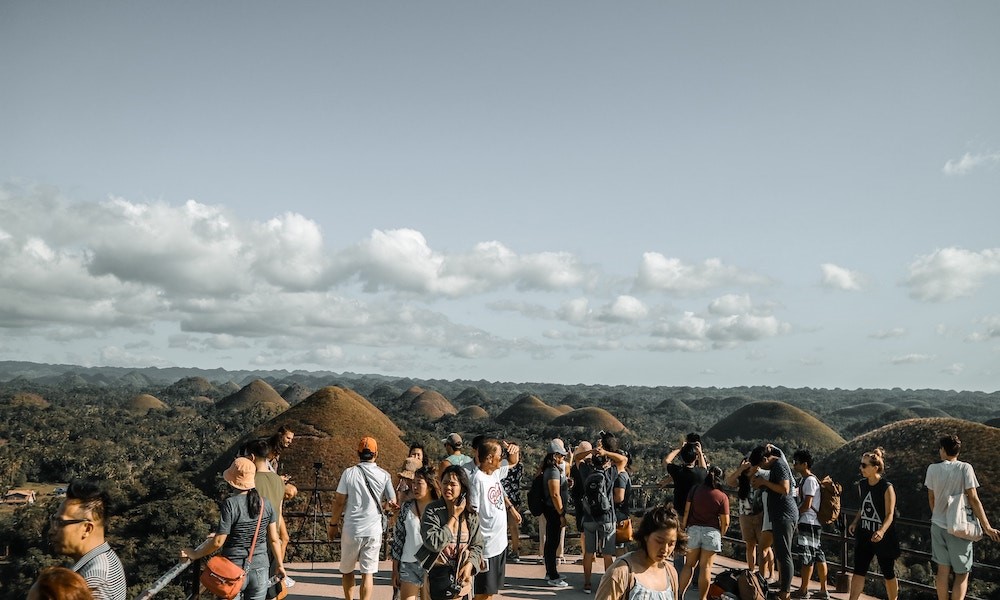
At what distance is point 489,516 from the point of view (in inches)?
195

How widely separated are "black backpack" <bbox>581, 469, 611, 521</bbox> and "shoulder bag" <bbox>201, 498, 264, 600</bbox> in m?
3.37

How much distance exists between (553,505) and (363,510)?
2.15 metres

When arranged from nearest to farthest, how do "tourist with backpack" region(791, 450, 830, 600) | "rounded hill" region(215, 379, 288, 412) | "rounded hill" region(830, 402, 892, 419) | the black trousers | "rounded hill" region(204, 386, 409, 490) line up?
"tourist with backpack" region(791, 450, 830, 600) < the black trousers < "rounded hill" region(204, 386, 409, 490) < "rounded hill" region(215, 379, 288, 412) < "rounded hill" region(830, 402, 892, 419)

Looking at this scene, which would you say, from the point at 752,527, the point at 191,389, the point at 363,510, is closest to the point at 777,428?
the point at 752,527

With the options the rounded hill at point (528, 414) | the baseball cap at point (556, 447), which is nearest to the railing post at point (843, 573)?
the baseball cap at point (556, 447)

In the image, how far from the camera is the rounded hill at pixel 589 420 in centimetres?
8704

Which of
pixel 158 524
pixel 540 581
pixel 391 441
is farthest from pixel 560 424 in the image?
pixel 540 581

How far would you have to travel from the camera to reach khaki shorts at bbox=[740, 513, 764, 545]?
668 centimetres

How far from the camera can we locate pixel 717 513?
5633mm

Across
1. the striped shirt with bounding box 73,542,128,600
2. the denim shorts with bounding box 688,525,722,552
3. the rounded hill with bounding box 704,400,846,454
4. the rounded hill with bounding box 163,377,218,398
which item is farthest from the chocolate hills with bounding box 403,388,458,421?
the striped shirt with bounding box 73,542,128,600

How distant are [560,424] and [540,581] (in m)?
82.8

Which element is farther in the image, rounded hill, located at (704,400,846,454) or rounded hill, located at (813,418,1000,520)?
rounded hill, located at (704,400,846,454)

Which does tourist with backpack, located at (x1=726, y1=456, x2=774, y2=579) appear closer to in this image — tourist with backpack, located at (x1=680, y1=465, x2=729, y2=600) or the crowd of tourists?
the crowd of tourists

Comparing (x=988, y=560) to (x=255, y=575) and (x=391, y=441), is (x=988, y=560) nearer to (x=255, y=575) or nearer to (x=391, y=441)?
(x=255, y=575)
